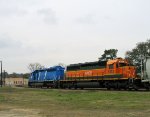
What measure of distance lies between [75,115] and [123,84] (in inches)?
1072

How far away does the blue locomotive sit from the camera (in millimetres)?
61125

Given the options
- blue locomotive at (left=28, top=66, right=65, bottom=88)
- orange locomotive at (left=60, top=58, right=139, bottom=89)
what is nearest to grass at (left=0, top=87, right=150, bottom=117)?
orange locomotive at (left=60, top=58, right=139, bottom=89)

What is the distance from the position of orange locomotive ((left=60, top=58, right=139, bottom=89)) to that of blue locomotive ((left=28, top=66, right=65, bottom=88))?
4195 millimetres

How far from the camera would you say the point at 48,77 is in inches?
2598

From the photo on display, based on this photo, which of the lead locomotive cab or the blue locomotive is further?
the blue locomotive

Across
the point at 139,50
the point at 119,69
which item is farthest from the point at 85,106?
the point at 139,50

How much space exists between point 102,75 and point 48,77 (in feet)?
66.1

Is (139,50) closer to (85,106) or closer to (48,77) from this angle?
(48,77)

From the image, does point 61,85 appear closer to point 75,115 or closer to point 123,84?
point 123,84

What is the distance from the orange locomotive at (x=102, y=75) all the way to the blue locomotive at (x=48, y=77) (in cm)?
419

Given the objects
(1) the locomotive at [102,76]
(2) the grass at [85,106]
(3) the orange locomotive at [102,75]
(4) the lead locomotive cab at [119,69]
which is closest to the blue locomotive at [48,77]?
(1) the locomotive at [102,76]

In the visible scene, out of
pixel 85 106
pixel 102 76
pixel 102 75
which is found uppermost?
pixel 102 75

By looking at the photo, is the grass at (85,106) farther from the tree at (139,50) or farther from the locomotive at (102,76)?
the tree at (139,50)

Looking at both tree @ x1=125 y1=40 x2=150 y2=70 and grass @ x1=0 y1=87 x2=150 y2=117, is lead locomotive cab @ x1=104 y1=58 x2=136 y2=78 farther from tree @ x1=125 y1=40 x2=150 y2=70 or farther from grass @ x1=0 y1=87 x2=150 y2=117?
tree @ x1=125 y1=40 x2=150 y2=70
